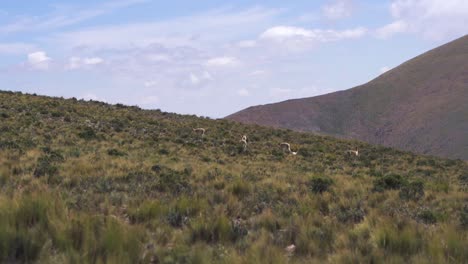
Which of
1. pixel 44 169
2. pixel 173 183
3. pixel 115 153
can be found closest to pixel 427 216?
pixel 173 183

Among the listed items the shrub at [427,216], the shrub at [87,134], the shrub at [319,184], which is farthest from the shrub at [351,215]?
the shrub at [87,134]

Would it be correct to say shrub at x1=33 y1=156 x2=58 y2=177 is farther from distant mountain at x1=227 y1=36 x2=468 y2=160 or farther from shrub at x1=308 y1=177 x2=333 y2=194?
distant mountain at x1=227 y1=36 x2=468 y2=160

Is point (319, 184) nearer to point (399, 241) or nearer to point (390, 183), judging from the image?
point (390, 183)

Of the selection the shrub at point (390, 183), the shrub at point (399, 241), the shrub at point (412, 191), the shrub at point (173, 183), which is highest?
the shrub at point (173, 183)

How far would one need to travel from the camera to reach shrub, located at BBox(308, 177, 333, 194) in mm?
11737

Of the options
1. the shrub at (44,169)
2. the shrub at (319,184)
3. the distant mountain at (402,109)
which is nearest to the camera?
the shrub at (44,169)

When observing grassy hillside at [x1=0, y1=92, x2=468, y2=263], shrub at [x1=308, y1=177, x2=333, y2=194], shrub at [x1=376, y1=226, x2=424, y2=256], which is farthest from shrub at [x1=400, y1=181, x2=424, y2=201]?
shrub at [x1=376, y1=226, x2=424, y2=256]

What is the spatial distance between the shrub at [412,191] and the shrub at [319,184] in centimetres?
178

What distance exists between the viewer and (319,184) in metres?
12.0

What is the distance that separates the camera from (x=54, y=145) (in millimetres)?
17547

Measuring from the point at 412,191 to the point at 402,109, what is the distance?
126 m

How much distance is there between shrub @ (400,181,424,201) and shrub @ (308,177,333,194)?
5.85 ft

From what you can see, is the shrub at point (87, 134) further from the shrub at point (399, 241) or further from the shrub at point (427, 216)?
the shrub at point (399, 241)

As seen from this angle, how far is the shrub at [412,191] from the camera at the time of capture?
37.1ft
